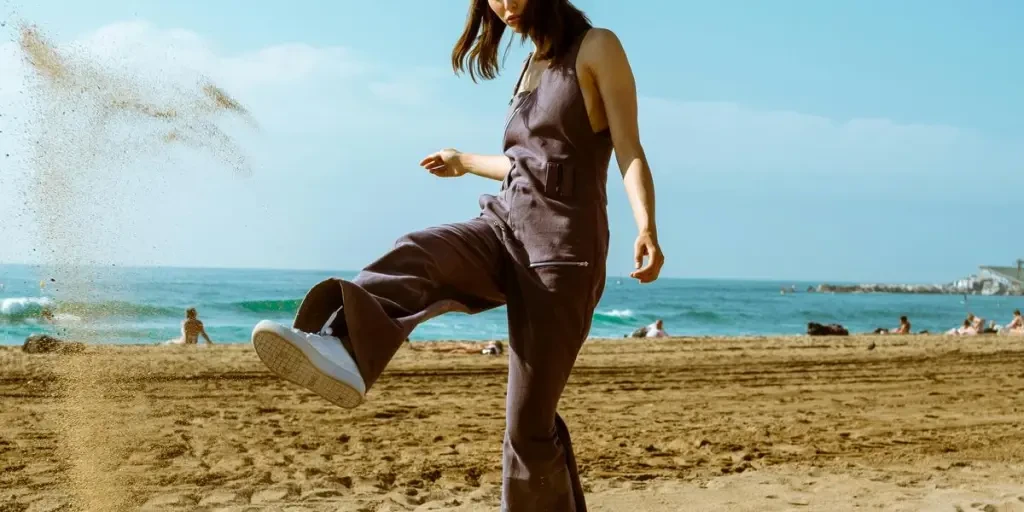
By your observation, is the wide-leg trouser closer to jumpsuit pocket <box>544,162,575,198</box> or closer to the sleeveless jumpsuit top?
the sleeveless jumpsuit top

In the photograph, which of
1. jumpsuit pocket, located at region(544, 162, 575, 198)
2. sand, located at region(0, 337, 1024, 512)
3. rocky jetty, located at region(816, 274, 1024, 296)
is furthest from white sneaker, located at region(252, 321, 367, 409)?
rocky jetty, located at region(816, 274, 1024, 296)

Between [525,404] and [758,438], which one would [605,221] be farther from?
[758,438]

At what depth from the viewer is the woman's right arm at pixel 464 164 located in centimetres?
286

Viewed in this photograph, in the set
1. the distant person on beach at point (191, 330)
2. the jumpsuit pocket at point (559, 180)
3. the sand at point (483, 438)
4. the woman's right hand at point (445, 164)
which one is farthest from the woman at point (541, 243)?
the distant person on beach at point (191, 330)

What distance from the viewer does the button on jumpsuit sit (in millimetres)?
2479

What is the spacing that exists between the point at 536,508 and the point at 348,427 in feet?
16.6

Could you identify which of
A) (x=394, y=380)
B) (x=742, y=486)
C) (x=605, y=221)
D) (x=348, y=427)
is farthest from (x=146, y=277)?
(x=605, y=221)

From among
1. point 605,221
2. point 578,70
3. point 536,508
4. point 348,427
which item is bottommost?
point 348,427

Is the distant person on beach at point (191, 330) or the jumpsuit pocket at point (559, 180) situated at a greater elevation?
the jumpsuit pocket at point (559, 180)

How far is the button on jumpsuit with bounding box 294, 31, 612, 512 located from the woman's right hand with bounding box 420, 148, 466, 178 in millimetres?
351

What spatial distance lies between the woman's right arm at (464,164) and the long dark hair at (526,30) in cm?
24

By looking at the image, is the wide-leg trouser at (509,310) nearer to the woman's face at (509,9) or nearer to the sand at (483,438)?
the woman's face at (509,9)

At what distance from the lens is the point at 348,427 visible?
7.61 meters

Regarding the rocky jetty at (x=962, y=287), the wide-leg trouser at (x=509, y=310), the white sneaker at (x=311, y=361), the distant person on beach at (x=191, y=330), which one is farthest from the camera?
the rocky jetty at (x=962, y=287)
